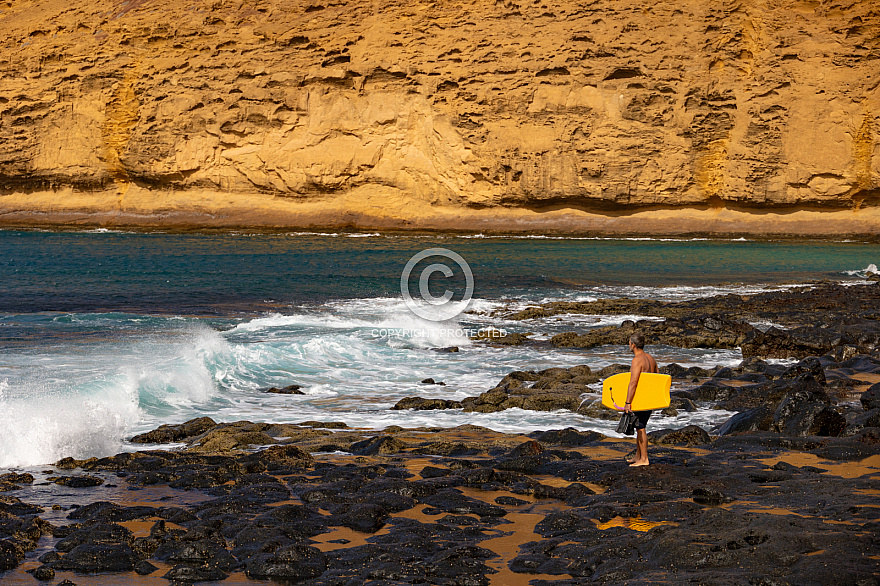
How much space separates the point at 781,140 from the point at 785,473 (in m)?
45.5

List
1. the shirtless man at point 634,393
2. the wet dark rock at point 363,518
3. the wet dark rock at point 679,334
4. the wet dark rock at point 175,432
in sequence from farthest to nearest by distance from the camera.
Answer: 1. the wet dark rock at point 679,334
2. the wet dark rock at point 175,432
3. the shirtless man at point 634,393
4. the wet dark rock at point 363,518

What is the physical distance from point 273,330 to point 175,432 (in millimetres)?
7212

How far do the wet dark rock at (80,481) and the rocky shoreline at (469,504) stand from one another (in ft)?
0.06

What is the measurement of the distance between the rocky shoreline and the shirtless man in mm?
155

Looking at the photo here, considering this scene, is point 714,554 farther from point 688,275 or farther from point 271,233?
point 271,233

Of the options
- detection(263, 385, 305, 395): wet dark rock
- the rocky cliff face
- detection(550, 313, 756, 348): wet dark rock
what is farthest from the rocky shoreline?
the rocky cliff face

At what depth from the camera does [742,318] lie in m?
15.6

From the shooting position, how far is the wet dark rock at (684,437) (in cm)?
696

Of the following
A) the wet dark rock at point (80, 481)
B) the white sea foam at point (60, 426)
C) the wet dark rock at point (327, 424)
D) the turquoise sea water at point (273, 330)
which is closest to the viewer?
the wet dark rock at point (80, 481)

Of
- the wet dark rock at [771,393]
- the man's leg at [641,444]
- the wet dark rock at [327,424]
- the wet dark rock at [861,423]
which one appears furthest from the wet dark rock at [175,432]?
the wet dark rock at [861,423]

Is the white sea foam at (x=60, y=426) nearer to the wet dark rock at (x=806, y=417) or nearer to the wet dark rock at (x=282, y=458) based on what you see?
the wet dark rock at (x=282, y=458)

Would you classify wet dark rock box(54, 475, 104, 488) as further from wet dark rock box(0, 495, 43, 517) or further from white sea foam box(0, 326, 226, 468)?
white sea foam box(0, 326, 226, 468)

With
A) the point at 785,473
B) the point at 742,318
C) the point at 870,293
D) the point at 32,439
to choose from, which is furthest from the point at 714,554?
the point at 870,293

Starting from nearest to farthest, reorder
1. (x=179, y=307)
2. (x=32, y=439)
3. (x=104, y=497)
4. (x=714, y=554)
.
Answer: (x=714, y=554)
(x=104, y=497)
(x=32, y=439)
(x=179, y=307)
